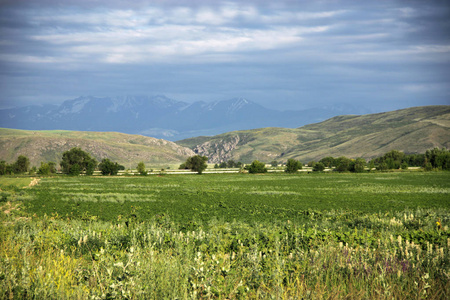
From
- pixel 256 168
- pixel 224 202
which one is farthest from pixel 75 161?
pixel 224 202

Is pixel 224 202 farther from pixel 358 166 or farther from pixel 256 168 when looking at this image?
pixel 358 166

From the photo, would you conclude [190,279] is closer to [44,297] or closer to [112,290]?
[112,290]

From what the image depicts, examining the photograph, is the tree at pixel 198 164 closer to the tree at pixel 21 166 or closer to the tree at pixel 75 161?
the tree at pixel 75 161

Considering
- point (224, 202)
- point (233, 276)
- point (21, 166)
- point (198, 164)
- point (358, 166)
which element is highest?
point (21, 166)

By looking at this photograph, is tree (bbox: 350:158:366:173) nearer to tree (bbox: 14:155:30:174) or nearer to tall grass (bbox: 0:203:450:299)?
tree (bbox: 14:155:30:174)

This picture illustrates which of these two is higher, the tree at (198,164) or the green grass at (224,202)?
the tree at (198,164)

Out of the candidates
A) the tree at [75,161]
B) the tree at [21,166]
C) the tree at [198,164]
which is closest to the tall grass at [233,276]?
the tree at [75,161]

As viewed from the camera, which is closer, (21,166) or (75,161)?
(75,161)

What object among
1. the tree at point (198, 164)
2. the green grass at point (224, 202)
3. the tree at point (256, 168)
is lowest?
the green grass at point (224, 202)

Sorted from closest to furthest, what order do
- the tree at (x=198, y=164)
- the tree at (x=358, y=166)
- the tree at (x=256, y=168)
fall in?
the tree at (x=358, y=166), the tree at (x=256, y=168), the tree at (x=198, y=164)

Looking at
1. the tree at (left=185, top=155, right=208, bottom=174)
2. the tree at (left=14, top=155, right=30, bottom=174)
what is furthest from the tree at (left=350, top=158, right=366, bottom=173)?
the tree at (left=14, top=155, right=30, bottom=174)

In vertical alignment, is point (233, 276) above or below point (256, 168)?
above

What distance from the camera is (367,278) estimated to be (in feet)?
27.0

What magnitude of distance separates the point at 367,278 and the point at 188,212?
24237mm
